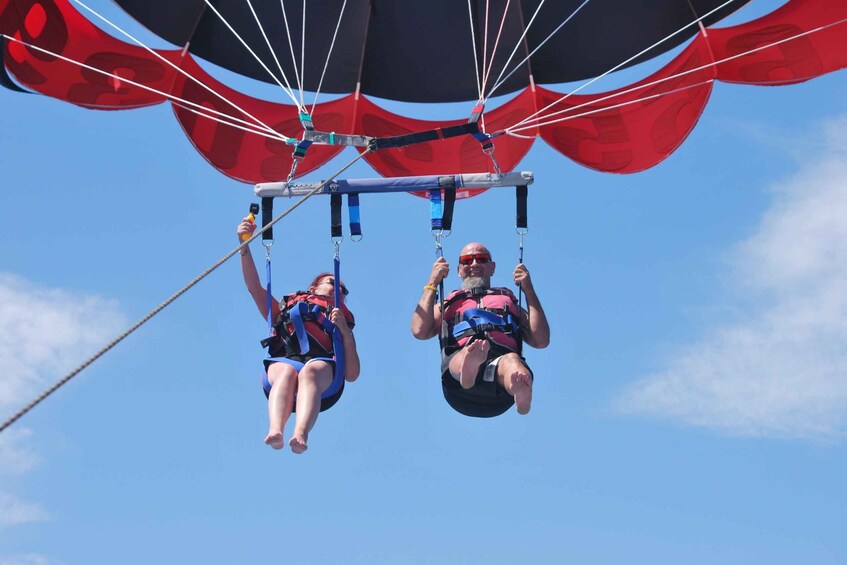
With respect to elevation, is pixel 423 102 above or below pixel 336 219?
above

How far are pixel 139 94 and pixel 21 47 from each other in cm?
81

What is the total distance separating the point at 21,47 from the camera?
27.2 feet

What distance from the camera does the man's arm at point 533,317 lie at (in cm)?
731

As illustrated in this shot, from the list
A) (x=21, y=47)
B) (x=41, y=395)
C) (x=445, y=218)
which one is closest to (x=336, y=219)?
(x=445, y=218)

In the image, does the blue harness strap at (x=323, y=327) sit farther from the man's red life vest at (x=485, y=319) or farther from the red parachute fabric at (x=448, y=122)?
the red parachute fabric at (x=448, y=122)

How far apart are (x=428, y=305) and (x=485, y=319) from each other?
1.18 feet

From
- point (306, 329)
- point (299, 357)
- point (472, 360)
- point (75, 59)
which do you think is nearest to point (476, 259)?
point (472, 360)

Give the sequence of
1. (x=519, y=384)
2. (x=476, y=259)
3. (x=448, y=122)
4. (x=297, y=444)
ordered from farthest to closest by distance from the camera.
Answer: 1. (x=448, y=122)
2. (x=476, y=259)
3. (x=519, y=384)
4. (x=297, y=444)

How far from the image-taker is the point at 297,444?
653 cm

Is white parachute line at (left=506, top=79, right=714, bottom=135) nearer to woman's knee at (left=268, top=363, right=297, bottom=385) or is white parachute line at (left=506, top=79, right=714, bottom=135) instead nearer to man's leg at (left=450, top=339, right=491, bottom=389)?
man's leg at (left=450, top=339, right=491, bottom=389)

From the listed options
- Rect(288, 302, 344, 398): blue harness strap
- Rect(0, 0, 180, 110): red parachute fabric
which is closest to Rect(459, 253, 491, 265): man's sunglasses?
Rect(288, 302, 344, 398): blue harness strap

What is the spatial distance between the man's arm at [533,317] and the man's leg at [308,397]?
1.18 m

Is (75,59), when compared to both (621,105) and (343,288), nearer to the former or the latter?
(343,288)

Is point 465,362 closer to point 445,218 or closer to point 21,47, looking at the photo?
point 445,218
